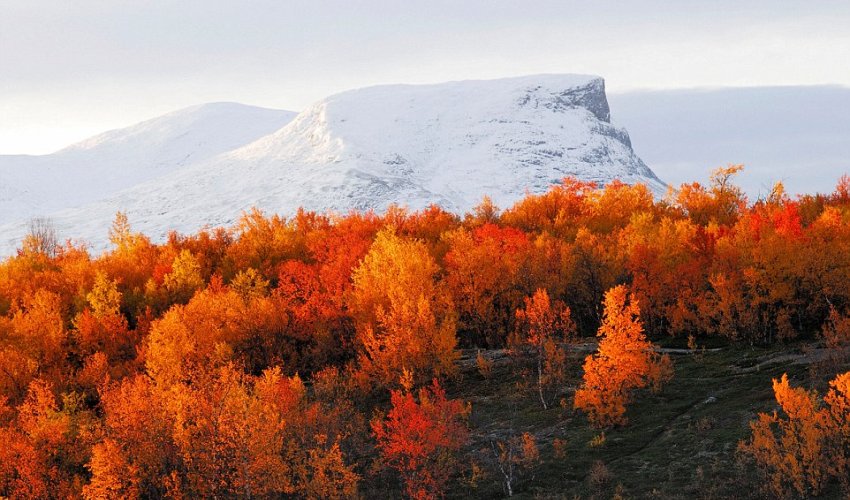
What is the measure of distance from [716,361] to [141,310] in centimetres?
6443

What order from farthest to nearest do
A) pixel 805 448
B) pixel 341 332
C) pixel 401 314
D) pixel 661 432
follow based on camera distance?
pixel 341 332 → pixel 401 314 → pixel 661 432 → pixel 805 448

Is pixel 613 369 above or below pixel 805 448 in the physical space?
above

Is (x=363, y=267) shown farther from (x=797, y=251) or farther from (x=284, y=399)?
(x=797, y=251)

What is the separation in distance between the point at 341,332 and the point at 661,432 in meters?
39.4

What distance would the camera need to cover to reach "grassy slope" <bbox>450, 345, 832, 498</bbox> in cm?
3794

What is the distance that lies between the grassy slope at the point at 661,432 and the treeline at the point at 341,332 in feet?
5.67

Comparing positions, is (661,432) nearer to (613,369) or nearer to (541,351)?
(613,369)

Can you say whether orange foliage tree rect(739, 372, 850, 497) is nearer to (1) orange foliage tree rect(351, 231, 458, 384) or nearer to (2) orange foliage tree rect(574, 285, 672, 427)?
(2) orange foliage tree rect(574, 285, 672, 427)

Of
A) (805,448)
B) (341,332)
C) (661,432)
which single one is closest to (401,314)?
(341,332)

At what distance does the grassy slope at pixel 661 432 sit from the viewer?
37.9 metres

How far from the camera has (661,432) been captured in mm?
45125

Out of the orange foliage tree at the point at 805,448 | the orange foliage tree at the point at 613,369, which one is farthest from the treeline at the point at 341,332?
the orange foliage tree at the point at 805,448

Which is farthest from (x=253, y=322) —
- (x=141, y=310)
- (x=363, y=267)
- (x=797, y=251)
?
(x=797, y=251)

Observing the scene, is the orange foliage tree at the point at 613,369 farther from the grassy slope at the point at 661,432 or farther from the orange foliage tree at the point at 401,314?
the orange foliage tree at the point at 401,314
